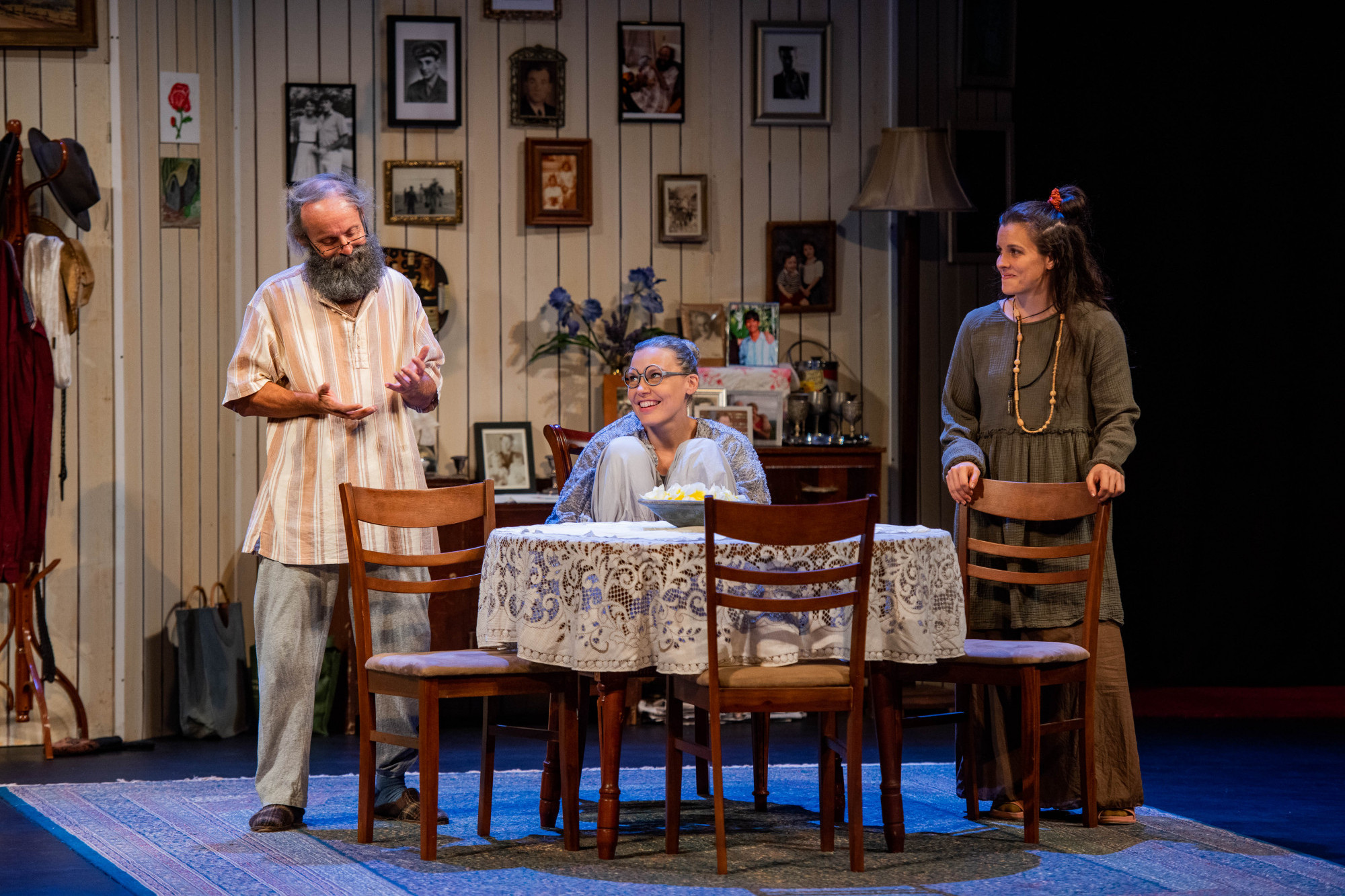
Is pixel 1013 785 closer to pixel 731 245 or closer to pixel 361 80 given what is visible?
pixel 731 245

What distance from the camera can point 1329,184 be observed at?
5.85 m

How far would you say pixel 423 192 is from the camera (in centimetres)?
579

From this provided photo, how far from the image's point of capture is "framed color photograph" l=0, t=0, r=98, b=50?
5121 millimetres

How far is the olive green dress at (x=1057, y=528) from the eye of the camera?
150 inches

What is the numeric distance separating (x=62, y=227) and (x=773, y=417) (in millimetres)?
2692

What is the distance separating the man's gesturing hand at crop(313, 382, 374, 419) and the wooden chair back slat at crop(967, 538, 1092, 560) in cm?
162

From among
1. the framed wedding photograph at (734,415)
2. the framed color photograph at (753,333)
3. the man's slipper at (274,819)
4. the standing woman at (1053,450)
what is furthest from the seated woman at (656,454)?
the framed color photograph at (753,333)

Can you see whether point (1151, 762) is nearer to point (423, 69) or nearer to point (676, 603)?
point (676, 603)

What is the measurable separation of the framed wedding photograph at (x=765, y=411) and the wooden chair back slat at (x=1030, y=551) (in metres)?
1.89

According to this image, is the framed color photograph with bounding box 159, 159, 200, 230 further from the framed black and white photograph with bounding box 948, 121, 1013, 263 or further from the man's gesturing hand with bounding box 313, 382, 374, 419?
the framed black and white photograph with bounding box 948, 121, 1013, 263

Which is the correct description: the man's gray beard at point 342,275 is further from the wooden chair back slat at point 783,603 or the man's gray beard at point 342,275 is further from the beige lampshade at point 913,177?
the beige lampshade at point 913,177

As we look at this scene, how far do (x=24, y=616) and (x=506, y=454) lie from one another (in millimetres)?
1846

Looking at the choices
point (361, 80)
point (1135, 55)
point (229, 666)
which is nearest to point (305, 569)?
point (229, 666)

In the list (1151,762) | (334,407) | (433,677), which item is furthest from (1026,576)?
(334,407)
